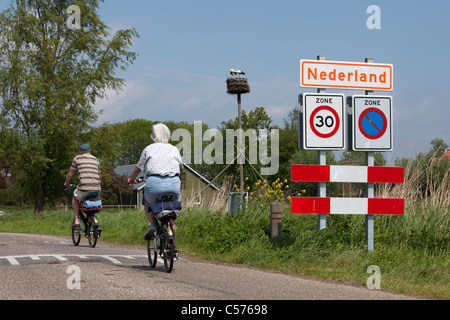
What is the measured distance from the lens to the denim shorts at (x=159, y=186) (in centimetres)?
716

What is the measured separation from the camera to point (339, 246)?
9336 millimetres

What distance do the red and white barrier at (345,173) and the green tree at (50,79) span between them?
808 inches

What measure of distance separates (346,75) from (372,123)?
3.24 ft

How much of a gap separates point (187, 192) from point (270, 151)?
5403 centimetres

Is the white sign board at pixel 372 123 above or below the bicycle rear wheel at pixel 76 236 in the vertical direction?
above

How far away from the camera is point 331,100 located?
32.1 ft

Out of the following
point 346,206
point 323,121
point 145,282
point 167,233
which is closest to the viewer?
point 145,282

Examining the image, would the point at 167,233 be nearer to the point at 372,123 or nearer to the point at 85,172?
the point at 85,172

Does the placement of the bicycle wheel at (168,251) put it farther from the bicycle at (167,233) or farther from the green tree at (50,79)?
the green tree at (50,79)

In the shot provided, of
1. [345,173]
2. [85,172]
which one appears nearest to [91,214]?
[85,172]

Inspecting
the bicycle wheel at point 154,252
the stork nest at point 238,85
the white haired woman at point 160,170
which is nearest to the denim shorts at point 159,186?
the white haired woman at point 160,170

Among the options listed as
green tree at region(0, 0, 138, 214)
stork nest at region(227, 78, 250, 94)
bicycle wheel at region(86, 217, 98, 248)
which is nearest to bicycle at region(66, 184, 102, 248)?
bicycle wheel at region(86, 217, 98, 248)

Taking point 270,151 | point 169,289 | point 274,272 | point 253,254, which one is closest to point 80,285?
point 169,289

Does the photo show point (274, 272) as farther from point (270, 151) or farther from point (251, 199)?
point (270, 151)
